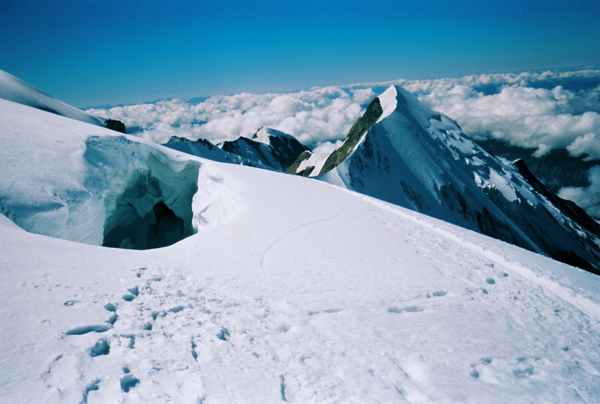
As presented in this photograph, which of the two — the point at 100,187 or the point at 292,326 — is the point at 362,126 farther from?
the point at 292,326

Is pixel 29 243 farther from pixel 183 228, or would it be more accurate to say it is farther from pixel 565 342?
pixel 183 228

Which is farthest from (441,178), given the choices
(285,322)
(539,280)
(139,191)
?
(285,322)

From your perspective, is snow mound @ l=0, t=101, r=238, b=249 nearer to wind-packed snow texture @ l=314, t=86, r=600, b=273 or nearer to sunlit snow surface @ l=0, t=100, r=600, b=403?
sunlit snow surface @ l=0, t=100, r=600, b=403

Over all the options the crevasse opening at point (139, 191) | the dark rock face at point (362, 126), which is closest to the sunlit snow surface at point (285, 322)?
the crevasse opening at point (139, 191)

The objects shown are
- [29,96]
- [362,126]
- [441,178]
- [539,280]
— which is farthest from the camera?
[362,126]

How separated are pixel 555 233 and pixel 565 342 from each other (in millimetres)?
106687

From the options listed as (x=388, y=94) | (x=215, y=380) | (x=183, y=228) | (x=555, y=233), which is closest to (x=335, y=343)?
(x=215, y=380)

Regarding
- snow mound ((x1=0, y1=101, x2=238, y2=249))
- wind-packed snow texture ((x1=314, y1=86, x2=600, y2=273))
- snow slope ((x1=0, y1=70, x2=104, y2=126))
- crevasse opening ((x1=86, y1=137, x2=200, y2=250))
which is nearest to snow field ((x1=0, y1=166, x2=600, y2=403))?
snow mound ((x1=0, y1=101, x2=238, y2=249))

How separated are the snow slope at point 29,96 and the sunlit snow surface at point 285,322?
32418 millimetres

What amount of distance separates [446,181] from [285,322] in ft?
247

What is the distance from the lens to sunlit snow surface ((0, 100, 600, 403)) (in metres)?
3.94

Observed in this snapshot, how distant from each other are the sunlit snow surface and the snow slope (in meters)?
32.4

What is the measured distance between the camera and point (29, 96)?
3425 centimetres

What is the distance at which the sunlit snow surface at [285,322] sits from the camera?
12.9 feet
